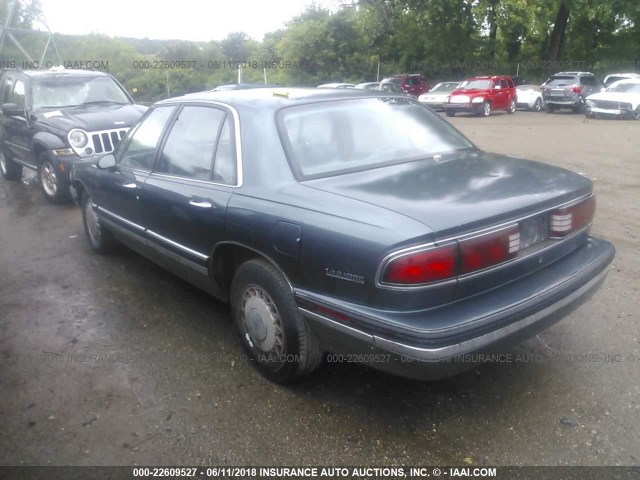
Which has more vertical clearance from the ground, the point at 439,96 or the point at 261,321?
the point at 439,96

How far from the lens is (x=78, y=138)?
289 inches

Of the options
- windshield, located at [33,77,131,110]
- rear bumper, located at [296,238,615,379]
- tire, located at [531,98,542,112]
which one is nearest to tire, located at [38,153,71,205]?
windshield, located at [33,77,131,110]

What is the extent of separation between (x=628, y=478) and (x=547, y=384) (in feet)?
2.54

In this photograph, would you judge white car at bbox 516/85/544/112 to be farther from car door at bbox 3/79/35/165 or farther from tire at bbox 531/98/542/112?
car door at bbox 3/79/35/165

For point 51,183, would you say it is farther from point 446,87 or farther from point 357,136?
point 446,87

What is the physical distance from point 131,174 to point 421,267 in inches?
110

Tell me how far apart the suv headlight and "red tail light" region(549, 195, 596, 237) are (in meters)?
6.28

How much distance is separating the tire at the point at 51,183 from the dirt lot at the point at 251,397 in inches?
121

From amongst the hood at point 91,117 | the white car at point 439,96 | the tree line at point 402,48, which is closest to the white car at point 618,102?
the white car at point 439,96

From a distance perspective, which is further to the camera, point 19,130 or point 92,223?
point 19,130

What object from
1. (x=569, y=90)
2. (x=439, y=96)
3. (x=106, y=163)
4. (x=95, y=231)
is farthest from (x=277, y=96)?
(x=569, y=90)

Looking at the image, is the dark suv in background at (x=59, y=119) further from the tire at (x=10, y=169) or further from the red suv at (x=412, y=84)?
the red suv at (x=412, y=84)

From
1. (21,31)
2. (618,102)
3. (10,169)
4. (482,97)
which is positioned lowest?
(10,169)

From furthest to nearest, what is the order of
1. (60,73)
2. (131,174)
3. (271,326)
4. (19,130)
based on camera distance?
(60,73) → (19,130) → (131,174) → (271,326)
